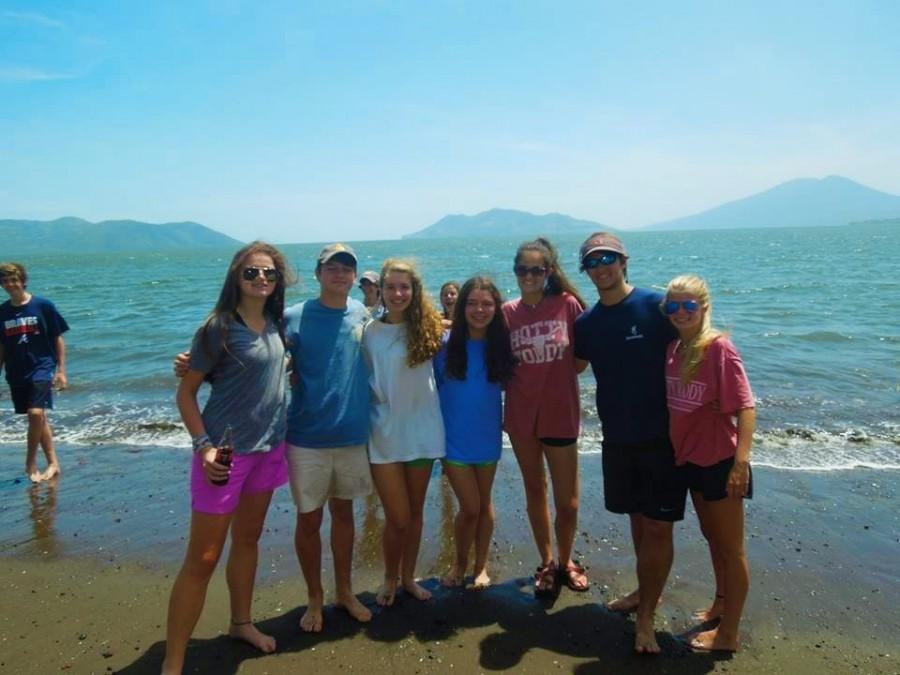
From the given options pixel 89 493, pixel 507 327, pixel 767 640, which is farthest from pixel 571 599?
pixel 89 493

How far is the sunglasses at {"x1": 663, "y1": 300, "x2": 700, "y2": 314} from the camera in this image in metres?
3.62

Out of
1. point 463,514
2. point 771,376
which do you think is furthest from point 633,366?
point 771,376

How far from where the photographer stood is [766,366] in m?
13.6

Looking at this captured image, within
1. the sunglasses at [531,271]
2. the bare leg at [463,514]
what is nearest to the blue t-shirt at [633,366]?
the sunglasses at [531,271]

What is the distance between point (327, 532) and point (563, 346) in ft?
10.4

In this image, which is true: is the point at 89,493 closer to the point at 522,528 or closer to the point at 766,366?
the point at 522,528

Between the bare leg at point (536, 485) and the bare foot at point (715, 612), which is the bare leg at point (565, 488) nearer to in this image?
the bare leg at point (536, 485)

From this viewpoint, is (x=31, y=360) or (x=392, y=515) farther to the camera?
(x=31, y=360)

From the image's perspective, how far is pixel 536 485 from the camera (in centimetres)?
452

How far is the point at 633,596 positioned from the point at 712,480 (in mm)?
1294

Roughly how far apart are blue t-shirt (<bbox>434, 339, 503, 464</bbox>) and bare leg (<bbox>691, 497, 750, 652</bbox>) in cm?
154

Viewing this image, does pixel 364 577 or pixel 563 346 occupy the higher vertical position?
pixel 563 346

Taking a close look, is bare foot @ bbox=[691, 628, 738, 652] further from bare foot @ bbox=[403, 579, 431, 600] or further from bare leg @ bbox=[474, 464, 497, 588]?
bare foot @ bbox=[403, 579, 431, 600]

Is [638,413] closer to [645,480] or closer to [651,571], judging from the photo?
[645,480]
